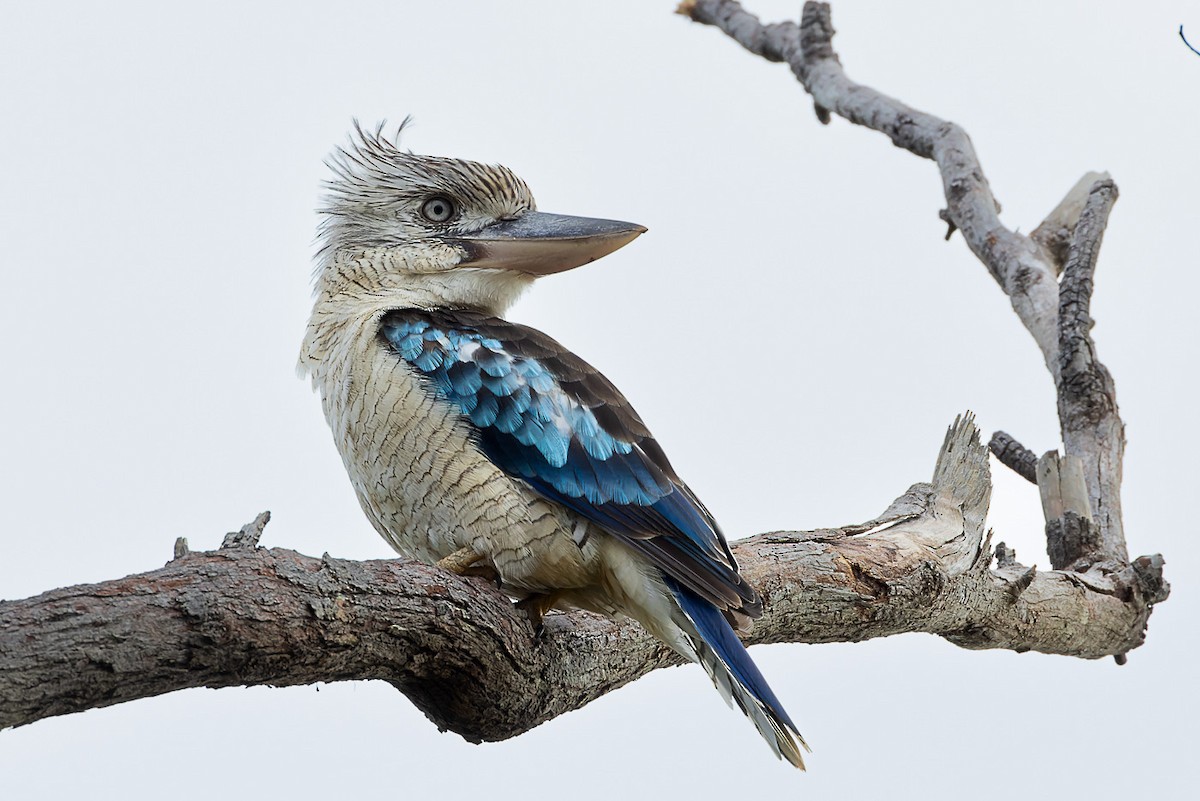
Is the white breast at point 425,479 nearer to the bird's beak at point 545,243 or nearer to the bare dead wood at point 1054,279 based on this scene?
the bird's beak at point 545,243

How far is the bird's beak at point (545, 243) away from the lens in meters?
3.85

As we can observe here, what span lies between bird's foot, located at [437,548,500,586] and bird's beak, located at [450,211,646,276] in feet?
3.44

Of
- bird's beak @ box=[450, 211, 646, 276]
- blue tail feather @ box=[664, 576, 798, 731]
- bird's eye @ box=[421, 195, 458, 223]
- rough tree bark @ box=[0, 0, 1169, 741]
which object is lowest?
blue tail feather @ box=[664, 576, 798, 731]

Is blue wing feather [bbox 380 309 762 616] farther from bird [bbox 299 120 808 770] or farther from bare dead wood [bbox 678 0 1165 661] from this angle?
bare dead wood [bbox 678 0 1165 661]

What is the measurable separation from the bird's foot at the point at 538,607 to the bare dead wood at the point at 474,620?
0.03 metres

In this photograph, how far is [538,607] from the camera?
3.20m

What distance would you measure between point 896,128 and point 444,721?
3923 millimetres

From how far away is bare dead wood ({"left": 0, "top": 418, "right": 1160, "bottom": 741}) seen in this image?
2186 mm

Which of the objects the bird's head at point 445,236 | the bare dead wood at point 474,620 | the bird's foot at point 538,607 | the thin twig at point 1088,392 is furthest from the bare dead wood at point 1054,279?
the bird's foot at point 538,607

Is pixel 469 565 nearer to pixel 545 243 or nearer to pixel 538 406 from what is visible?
pixel 538 406

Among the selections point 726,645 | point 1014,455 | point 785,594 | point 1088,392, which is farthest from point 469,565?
point 1088,392

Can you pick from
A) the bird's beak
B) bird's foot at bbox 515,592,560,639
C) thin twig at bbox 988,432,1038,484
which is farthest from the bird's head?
thin twig at bbox 988,432,1038,484

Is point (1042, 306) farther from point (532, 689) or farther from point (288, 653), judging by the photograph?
point (288, 653)

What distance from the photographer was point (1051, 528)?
4750mm
